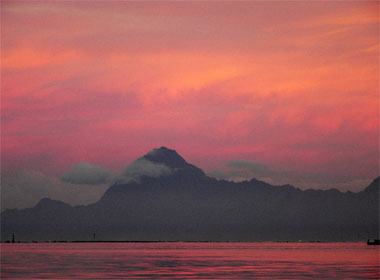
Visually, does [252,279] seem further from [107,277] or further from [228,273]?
[107,277]

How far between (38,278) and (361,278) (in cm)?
3416

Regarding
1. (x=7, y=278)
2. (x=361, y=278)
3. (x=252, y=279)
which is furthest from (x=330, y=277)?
(x=7, y=278)

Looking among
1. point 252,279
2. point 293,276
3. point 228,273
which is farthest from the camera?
point 228,273

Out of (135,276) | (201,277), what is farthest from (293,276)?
(135,276)

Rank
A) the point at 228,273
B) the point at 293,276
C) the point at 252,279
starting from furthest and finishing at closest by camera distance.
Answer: the point at 228,273
the point at 293,276
the point at 252,279

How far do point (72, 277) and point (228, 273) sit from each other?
60.9ft

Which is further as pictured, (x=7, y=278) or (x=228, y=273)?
(x=228, y=273)

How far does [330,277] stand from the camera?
69625 mm

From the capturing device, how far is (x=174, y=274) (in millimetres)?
73500

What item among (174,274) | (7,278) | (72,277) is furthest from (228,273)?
(7,278)

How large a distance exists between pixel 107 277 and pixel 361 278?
27.2 m

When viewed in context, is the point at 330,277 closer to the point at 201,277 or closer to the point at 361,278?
the point at 361,278

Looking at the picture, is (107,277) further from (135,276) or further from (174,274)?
(174,274)

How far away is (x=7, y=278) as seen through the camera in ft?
224
